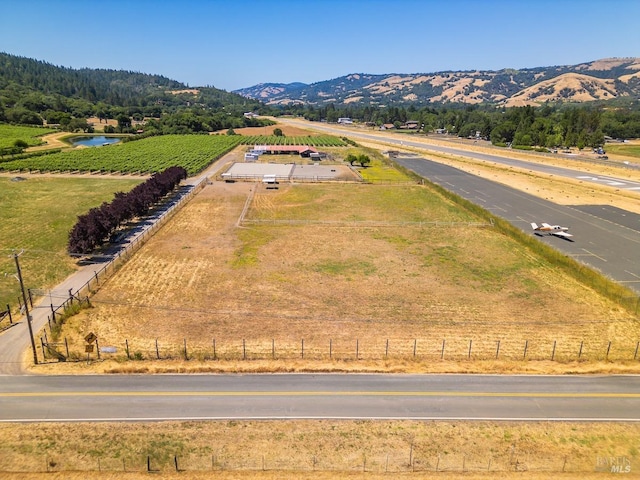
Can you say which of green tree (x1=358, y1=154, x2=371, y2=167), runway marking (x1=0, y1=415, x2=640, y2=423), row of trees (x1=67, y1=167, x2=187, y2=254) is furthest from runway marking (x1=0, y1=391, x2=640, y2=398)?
green tree (x1=358, y1=154, x2=371, y2=167)

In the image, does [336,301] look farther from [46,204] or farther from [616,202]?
[616,202]

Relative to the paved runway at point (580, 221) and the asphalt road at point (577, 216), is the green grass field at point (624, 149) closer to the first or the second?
the asphalt road at point (577, 216)

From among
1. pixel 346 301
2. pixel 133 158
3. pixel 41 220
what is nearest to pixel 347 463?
pixel 346 301

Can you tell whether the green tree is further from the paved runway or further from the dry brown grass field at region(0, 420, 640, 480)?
the dry brown grass field at region(0, 420, 640, 480)

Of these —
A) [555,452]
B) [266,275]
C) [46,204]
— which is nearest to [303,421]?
[555,452]

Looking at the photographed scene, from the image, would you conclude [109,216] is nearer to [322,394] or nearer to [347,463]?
[322,394]

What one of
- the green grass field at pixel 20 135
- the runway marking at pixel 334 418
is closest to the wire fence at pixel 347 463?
the runway marking at pixel 334 418
